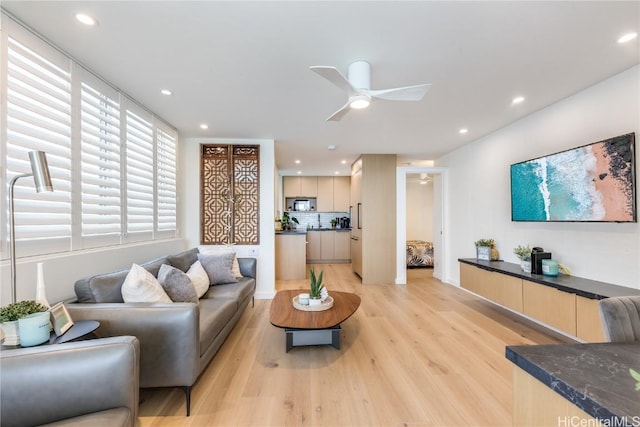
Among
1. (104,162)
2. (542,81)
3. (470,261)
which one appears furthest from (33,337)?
(470,261)

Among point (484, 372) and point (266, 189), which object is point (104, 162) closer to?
point (266, 189)

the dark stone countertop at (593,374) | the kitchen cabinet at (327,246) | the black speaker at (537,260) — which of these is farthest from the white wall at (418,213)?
the dark stone countertop at (593,374)

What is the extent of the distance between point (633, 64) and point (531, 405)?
2.97m

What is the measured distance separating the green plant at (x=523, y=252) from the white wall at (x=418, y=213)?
4.42 metres

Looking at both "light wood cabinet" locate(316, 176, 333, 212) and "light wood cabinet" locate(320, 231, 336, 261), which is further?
"light wood cabinet" locate(316, 176, 333, 212)

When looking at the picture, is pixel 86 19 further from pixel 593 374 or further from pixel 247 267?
pixel 593 374

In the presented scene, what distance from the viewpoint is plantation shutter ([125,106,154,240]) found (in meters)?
2.78

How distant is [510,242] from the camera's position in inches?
141

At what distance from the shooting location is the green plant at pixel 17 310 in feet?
4.11

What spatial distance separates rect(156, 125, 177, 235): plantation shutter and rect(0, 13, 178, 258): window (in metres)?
0.18

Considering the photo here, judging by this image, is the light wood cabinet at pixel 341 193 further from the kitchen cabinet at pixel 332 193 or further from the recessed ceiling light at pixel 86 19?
the recessed ceiling light at pixel 86 19

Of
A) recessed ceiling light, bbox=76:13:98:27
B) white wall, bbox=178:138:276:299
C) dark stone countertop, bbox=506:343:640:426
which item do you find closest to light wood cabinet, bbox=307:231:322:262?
white wall, bbox=178:138:276:299

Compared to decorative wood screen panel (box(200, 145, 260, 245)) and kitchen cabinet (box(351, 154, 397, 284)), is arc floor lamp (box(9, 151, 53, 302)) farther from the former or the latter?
kitchen cabinet (box(351, 154, 397, 284))

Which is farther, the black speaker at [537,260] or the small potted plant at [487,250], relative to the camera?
the small potted plant at [487,250]
